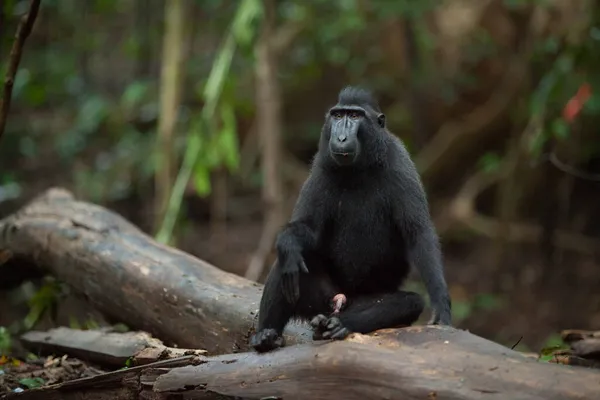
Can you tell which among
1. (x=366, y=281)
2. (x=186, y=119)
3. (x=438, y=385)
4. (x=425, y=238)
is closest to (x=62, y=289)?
(x=366, y=281)

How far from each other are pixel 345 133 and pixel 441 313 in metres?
1.23

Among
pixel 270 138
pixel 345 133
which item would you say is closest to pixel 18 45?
pixel 345 133

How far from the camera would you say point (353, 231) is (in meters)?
4.57

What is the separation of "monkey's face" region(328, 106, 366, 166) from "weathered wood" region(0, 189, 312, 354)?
1.11 meters

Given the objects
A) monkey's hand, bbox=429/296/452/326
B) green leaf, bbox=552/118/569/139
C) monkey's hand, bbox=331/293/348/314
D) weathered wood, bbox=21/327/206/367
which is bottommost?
weathered wood, bbox=21/327/206/367

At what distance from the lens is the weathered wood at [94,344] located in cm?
516

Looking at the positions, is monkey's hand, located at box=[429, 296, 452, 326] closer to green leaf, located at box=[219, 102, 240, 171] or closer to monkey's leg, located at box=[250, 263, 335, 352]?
monkey's leg, located at box=[250, 263, 335, 352]

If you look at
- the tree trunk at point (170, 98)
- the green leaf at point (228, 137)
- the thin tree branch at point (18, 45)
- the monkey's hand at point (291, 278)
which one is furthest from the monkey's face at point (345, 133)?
the tree trunk at point (170, 98)

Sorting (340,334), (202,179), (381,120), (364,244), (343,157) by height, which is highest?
(381,120)

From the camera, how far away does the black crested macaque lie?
4.30m

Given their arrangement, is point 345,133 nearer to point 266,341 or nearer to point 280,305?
point 280,305

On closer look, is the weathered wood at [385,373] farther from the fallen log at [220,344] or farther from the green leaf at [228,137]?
the green leaf at [228,137]

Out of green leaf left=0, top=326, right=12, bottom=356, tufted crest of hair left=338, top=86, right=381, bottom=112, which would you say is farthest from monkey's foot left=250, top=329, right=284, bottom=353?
green leaf left=0, top=326, right=12, bottom=356

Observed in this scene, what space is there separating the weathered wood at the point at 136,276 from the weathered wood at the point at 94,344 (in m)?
0.22
